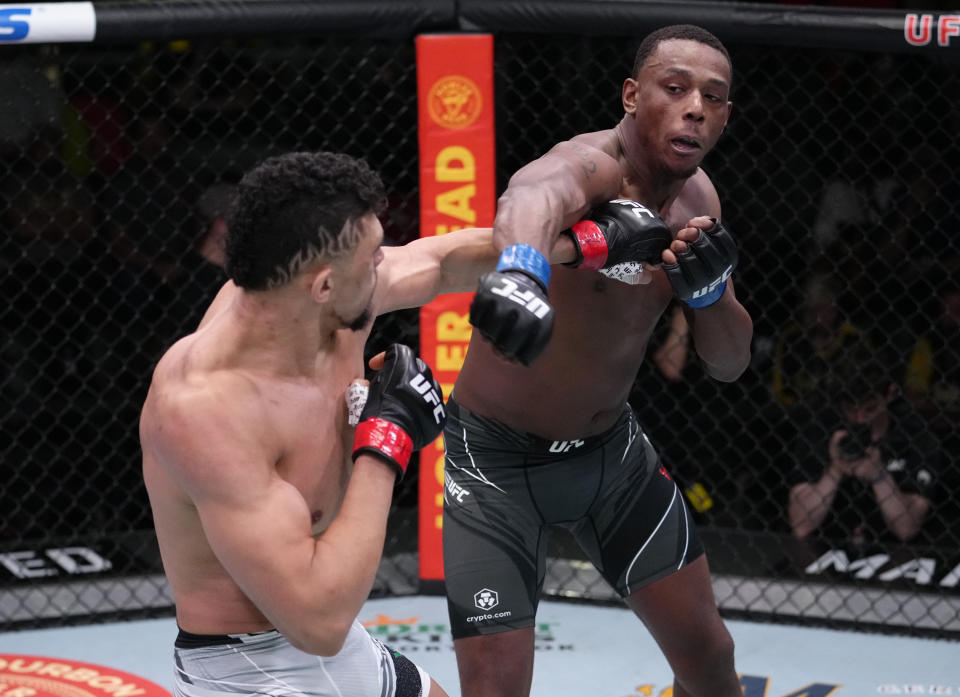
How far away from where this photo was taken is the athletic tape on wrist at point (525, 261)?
1623mm

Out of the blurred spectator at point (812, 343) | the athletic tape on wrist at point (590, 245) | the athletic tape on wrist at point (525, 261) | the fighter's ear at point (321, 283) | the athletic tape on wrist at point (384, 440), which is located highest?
the blurred spectator at point (812, 343)

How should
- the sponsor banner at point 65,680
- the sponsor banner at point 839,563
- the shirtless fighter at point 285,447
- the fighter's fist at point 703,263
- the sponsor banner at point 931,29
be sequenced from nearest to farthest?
the shirtless fighter at point 285,447 < the fighter's fist at point 703,263 < the sponsor banner at point 65,680 < the sponsor banner at point 931,29 < the sponsor banner at point 839,563

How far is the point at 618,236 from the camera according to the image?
6.33 feet

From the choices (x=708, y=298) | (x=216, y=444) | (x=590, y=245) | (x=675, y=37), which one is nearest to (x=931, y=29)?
(x=675, y=37)

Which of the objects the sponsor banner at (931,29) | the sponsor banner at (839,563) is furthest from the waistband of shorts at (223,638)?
the sponsor banner at (931,29)

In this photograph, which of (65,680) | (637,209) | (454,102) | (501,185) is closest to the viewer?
(637,209)

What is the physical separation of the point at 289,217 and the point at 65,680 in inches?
79.0

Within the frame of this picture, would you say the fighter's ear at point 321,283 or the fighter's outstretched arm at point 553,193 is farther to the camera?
the fighter's outstretched arm at point 553,193

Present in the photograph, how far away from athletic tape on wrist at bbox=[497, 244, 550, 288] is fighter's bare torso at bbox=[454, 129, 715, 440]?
0.45 meters

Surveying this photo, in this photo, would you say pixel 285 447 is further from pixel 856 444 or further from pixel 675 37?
pixel 856 444

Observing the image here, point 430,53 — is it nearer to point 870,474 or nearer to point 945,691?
point 870,474

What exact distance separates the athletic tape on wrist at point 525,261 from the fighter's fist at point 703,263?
1.36 ft

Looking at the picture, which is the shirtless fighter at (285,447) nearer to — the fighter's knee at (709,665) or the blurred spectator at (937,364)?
the fighter's knee at (709,665)

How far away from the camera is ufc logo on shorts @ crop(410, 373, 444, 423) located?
1.61 meters
